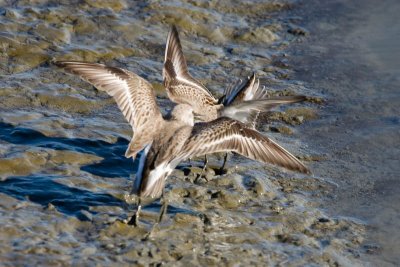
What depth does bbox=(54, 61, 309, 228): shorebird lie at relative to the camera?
22.6ft

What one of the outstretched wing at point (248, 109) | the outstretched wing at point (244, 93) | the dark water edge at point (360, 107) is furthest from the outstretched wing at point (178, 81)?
Answer: the dark water edge at point (360, 107)

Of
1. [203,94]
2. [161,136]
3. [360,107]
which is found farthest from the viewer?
[360,107]

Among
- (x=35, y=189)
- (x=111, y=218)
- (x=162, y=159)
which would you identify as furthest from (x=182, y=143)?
(x=35, y=189)

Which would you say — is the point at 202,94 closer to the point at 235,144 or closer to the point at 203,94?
the point at 203,94

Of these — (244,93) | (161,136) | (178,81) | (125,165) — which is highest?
(244,93)

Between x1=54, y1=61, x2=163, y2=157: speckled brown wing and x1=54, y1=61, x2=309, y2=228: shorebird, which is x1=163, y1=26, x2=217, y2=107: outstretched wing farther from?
x1=54, y1=61, x2=163, y2=157: speckled brown wing

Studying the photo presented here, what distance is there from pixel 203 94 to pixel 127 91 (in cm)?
141

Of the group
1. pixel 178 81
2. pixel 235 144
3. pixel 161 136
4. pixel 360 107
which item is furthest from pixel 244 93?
pixel 360 107

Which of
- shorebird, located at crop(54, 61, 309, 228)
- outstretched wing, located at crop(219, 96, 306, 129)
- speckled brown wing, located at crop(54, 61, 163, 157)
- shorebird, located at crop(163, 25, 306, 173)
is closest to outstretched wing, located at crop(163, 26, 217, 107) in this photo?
shorebird, located at crop(163, 25, 306, 173)

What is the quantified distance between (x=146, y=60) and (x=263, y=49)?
1939 millimetres

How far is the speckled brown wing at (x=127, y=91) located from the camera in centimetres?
741

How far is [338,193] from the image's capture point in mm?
8211

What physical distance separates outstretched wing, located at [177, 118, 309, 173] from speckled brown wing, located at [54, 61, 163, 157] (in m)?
0.44

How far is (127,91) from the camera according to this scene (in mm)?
7668
